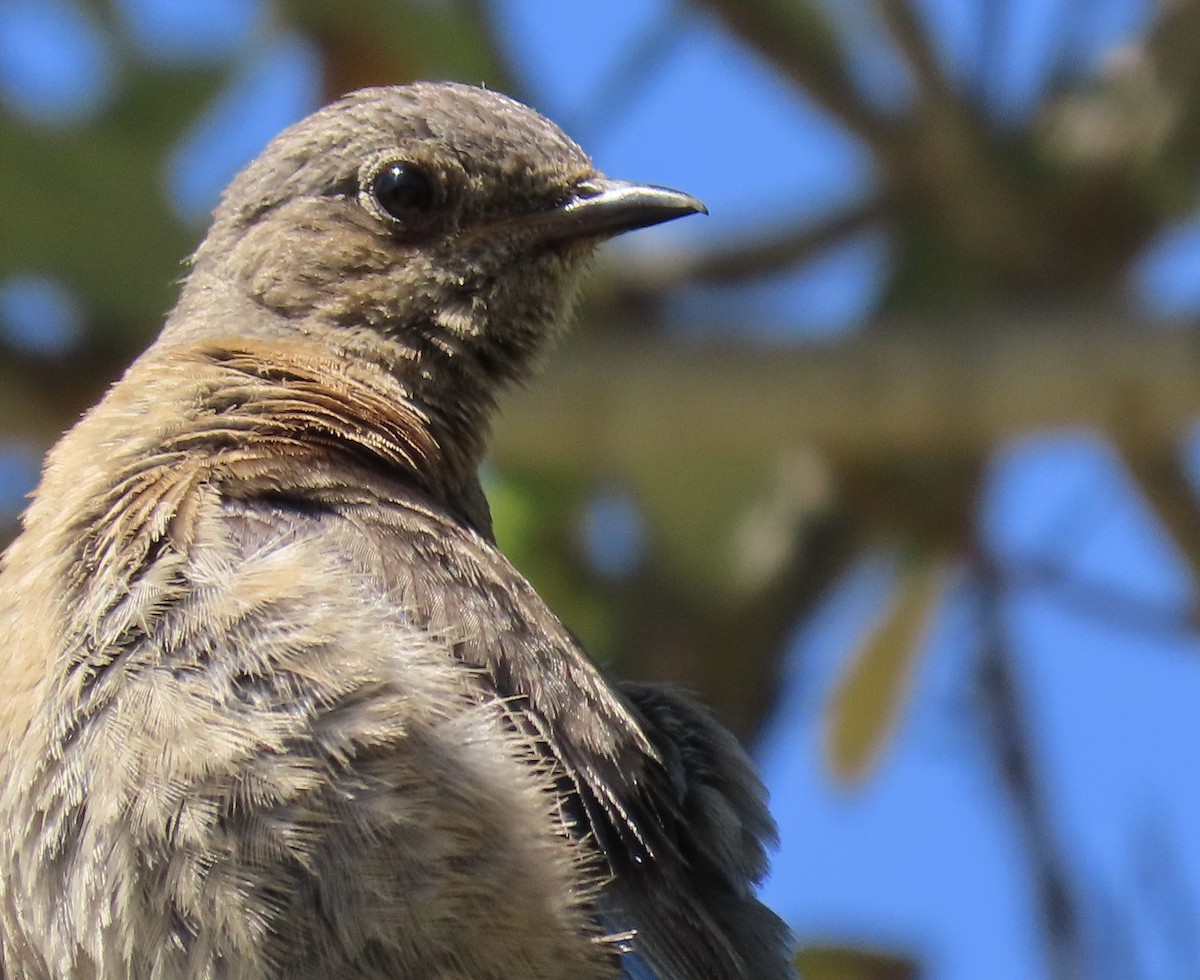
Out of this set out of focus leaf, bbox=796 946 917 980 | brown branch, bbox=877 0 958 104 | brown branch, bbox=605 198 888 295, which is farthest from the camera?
brown branch, bbox=605 198 888 295

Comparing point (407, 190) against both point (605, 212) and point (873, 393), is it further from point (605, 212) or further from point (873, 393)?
point (873, 393)

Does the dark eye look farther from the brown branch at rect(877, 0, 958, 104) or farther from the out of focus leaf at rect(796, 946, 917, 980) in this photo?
the brown branch at rect(877, 0, 958, 104)

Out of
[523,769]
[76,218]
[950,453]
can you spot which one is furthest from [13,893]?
[950,453]

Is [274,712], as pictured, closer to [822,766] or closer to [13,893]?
[13,893]

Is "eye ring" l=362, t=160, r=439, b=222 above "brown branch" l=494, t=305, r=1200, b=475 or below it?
below

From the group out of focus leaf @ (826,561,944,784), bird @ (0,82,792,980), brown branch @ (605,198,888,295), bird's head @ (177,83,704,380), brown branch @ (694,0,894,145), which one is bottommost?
bird @ (0,82,792,980)

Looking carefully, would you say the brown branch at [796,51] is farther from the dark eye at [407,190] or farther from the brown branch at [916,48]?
the dark eye at [407,190]

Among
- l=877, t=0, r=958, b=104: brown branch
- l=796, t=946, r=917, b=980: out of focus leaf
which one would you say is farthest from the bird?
l=877, t=0, r=958, b=104: brown branch
